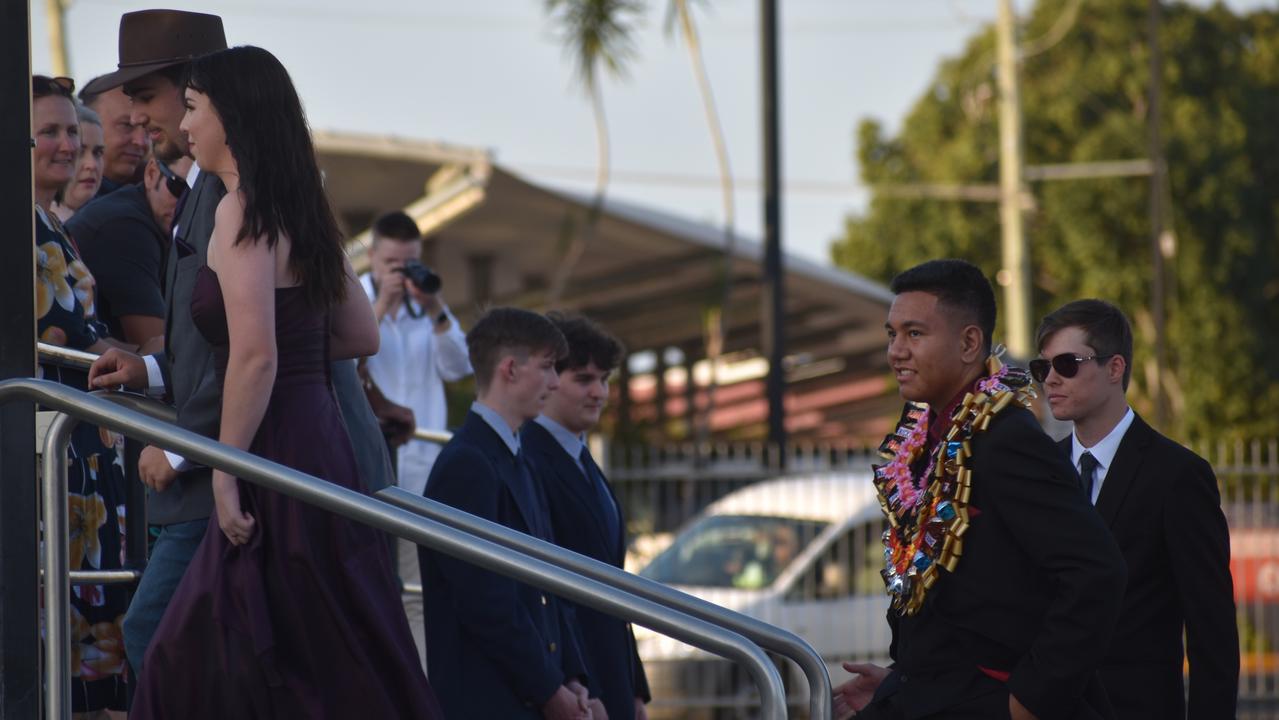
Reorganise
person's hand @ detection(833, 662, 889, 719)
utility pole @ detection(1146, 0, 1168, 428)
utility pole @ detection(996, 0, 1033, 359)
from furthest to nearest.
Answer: utility pole @ detection(996, 0, 1033, 359) < utility pole @ detection(1146, 0, 1168, 428) < person's hand @ detection(833, 662, 889, 719)

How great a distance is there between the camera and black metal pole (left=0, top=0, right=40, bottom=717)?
12.6 ft

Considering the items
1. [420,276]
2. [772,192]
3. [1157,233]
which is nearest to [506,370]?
[420,276]

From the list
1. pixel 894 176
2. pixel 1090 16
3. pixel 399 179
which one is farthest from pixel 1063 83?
pixel 399 179

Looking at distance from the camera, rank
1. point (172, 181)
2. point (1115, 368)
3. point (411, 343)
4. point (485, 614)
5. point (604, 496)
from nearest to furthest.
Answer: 1. point (172, 181)
2. point (485, 614)
3. point (1115, 368)
4. point (604, 496)
5. point (411, 343)

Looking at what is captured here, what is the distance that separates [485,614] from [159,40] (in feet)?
5.69

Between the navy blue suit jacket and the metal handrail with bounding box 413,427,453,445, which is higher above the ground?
the metal handrail with bounding box 413,427,453,445

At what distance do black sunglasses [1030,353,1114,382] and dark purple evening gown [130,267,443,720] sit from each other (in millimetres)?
2155

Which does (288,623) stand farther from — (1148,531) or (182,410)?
(1148,531)

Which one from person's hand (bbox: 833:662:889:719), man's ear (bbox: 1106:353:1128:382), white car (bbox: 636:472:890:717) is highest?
man's ear (bbox: 1106:353:1128:382)

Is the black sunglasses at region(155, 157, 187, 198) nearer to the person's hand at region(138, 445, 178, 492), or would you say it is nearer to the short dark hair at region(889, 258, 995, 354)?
the person's hand at region(138, 445, 178, 492)

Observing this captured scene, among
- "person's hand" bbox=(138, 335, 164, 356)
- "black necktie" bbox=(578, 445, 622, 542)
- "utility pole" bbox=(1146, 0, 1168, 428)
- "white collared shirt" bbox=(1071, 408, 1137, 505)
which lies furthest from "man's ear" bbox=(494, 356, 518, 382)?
"utility pole" bbox=(1146, 0, 1168, 428)

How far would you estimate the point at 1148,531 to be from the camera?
5059mm

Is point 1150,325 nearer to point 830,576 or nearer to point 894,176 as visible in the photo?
point 894,176

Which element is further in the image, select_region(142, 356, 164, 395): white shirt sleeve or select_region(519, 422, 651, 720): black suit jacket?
select_region(519, 422, 651, 720): black suit jacket
